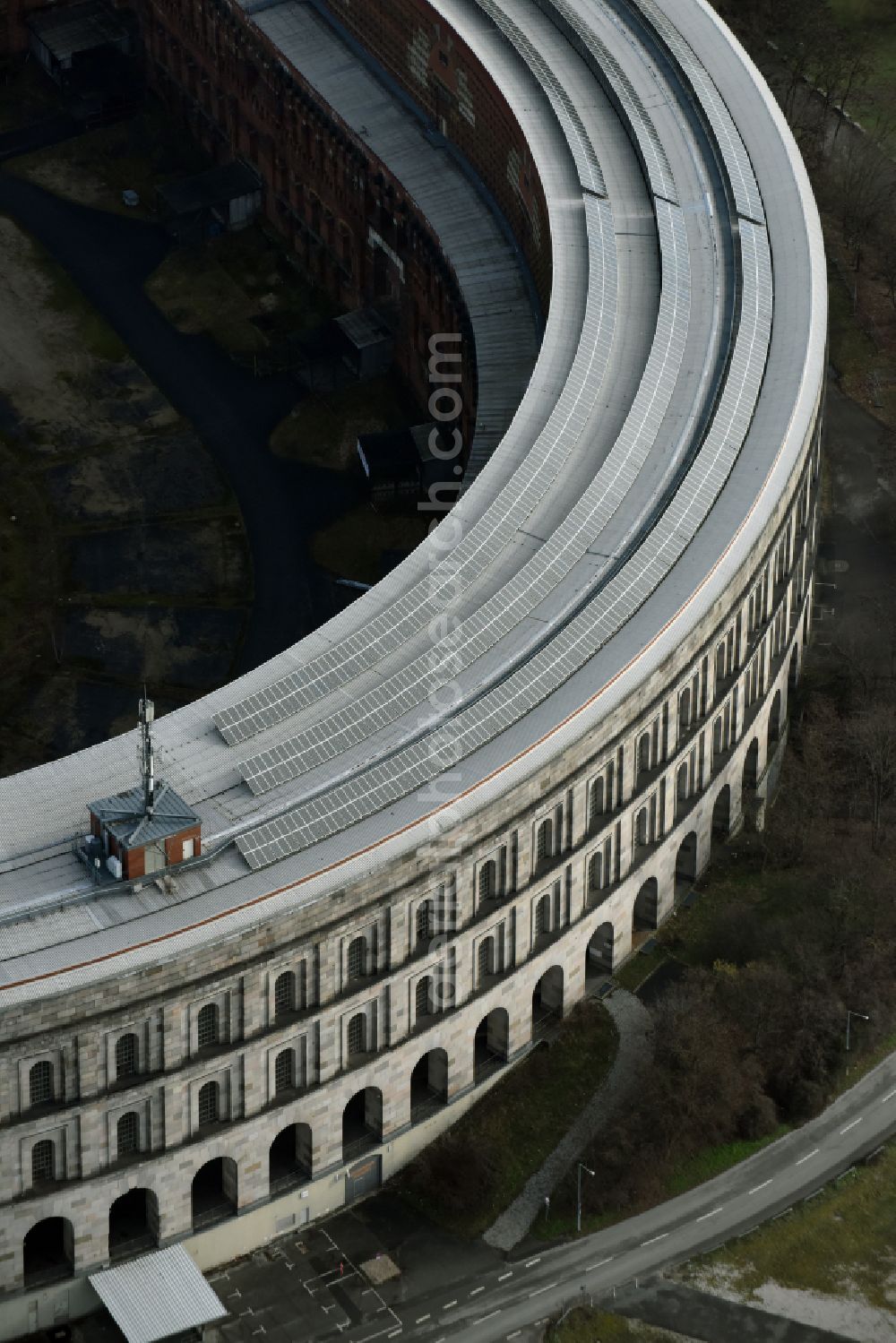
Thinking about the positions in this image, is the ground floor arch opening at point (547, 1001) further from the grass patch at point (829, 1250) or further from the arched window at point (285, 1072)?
the arched window at point (285, 1072)

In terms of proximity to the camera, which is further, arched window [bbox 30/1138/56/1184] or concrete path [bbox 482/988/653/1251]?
concrete path [bbox 482/988/653/1251]

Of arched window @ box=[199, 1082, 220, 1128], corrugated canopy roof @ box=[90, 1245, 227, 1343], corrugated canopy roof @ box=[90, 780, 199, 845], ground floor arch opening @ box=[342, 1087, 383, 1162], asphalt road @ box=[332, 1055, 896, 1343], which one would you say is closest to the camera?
corrugated canopy roof @ box=[90, 780, 199, 845]

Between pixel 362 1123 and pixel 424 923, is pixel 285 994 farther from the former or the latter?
pixel 362 1123

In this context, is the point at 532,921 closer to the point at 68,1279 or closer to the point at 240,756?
the point at 240,756

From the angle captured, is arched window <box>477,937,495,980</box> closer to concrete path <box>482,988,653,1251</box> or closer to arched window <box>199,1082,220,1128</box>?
concrete path <box>482,988,653,1251</box>

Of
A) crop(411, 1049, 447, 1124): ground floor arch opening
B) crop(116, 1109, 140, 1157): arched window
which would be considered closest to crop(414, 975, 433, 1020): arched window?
crop(411, 1049, 447, 1124): ground floor arch opening
